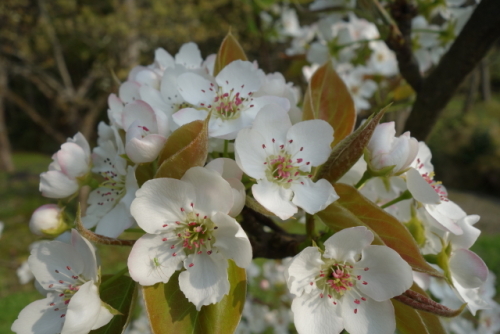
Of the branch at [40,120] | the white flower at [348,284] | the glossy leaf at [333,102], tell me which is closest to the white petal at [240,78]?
the glossy leaf at [333,102]

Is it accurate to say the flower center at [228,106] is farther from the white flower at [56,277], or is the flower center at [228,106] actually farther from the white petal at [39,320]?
the white petal at [39,320]

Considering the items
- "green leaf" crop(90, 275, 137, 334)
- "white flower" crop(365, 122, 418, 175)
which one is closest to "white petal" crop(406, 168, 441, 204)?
"white flower" crop(365, 122, 418, 175)

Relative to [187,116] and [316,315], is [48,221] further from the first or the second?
[316,315]

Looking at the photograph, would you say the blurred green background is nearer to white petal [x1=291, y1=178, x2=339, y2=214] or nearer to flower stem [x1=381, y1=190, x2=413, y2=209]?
flower stem [x1=381, y1=190, x2=413, y2=209]

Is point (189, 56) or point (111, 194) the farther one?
point (189, 56)

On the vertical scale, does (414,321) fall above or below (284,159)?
below

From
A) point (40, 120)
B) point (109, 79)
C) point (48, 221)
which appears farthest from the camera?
point (109, 79)

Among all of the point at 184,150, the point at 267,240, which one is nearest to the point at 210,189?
the point at 184,150
